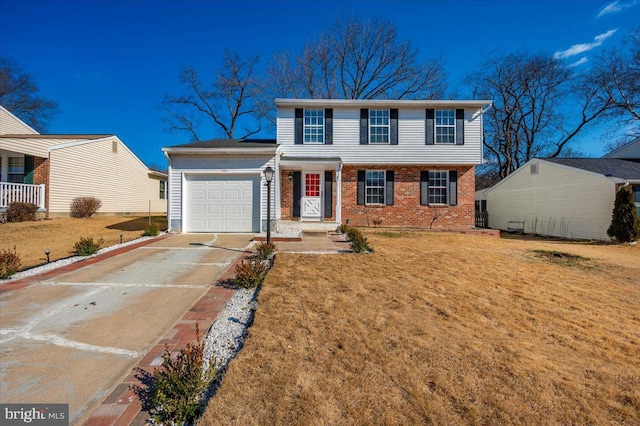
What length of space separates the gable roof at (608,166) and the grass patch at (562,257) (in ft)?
24.0

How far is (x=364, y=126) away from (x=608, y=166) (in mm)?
12033

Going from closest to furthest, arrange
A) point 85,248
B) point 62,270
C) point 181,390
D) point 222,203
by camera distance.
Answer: point 181,390
point 62,270
point 85,248
point 222,203

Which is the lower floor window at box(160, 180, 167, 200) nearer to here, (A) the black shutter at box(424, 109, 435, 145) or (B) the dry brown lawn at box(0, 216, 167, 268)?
(B) the dry brown lawn at box(0, 216, 167, 268)

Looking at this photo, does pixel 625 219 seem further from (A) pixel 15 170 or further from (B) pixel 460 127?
(A) pixel 15 170

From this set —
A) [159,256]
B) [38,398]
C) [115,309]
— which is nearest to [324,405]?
[38,398]

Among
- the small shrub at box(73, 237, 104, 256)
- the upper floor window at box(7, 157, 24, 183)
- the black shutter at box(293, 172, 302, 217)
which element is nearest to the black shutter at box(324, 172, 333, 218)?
the black shutter at box(293, 172, 302, 217)

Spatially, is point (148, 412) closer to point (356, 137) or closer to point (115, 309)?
point (115, 309)

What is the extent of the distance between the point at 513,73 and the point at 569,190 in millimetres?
16642

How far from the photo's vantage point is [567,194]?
48.4 ft

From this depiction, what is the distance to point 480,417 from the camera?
7.19ft

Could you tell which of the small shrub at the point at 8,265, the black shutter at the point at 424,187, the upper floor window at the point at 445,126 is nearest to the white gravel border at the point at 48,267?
the small shrub at the point at 8,265

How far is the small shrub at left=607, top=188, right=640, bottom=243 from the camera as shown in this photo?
1167cm

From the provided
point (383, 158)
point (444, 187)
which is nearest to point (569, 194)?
point (444, 187)

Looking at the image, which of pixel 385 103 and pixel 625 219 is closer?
pixel 625 219
